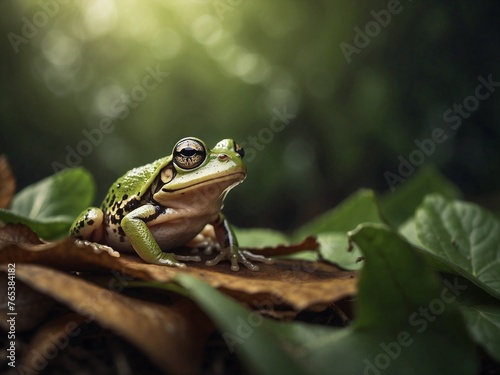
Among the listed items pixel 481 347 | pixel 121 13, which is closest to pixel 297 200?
pixel 121 13

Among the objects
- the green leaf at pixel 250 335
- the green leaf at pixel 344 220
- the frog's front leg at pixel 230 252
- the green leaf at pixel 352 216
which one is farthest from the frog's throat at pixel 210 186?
the green leaf at pixel 352 216

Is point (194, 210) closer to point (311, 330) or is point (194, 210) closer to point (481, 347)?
point (311, 330)

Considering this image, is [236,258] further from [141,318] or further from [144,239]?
[141,318]

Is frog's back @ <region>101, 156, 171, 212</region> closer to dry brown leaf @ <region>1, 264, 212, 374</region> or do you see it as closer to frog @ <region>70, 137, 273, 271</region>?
frog @ <region>70, 137, 273, 271</region>

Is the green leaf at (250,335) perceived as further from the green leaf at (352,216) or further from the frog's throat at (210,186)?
the green leaf at (352,216)

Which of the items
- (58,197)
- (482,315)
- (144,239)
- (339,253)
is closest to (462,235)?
(339,253)
